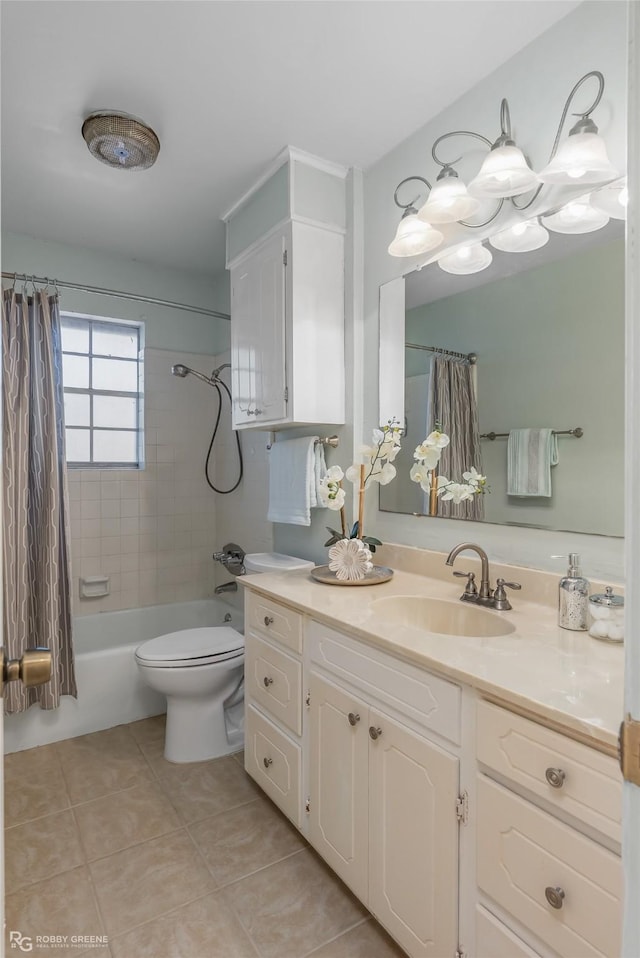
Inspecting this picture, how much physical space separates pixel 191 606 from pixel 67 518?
107 centimetres

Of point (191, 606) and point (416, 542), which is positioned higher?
point (416, 542)

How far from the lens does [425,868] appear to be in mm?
1139

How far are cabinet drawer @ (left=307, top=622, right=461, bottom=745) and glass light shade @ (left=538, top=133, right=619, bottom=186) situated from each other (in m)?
1.28

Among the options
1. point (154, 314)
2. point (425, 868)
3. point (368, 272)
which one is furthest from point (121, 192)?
point (425, 868)

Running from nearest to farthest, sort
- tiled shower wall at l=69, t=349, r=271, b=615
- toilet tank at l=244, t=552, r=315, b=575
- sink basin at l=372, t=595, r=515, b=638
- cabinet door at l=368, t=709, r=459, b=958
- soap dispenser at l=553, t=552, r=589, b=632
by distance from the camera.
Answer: cabinet door at l=368, t=709, r=459, b=958
soap dispenser at l=553, t=552, r=589, b=632
sink basin at l=372, t=595, r=515, b=638
toilet tank at l=244, t=552, r=315, b=575
tiled shower wall at l=69, t=349, r=271, b=615

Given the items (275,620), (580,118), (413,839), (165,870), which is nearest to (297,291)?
(580,118)

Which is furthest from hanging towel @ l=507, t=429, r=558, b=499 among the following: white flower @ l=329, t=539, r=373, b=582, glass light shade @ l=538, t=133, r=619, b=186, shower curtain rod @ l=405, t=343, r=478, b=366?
glass light shade @ l=538, t=133, r=619, b=186

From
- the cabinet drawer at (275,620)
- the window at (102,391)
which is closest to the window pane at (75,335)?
the window at (102,391)

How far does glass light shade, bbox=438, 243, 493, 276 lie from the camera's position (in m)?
1.64

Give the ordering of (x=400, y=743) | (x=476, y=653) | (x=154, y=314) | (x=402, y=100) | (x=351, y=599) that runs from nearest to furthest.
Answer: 1. (x=476, y=653)
2. (x=400, y=743)
3. (x=351, y=599)
4. (x=402, y=100)
5. (x=154, y=314)

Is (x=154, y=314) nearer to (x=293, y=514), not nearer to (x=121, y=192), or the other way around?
(x=121, y=192)

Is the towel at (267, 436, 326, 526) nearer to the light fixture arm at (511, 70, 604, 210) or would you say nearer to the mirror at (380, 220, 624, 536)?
the mirror at (380, 220, 624, 536)

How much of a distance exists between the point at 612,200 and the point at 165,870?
233 centimetres

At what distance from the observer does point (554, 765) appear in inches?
34.7
